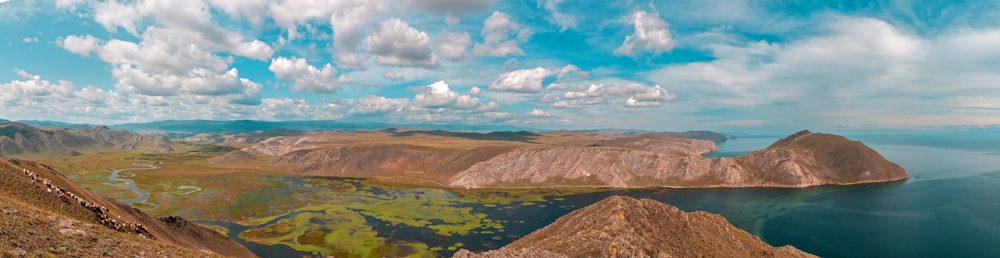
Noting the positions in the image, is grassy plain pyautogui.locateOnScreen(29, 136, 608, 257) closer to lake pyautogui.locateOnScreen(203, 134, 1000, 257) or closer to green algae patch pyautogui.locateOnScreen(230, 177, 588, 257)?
green algae patch pyautogui.locateOnScreen(230, 177, 588, 257)

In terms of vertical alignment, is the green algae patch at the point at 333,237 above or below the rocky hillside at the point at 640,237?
below

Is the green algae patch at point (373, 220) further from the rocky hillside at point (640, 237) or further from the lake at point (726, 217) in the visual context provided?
the rocky hillside at point (640, 237)

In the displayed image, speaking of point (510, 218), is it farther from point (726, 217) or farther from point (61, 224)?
point (61, 224)

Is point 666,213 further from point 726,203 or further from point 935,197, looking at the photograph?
point 935,197

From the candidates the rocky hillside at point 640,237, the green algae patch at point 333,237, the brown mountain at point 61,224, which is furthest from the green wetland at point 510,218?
the brown mountain at point 61,224

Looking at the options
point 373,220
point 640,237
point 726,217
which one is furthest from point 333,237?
point 726,217

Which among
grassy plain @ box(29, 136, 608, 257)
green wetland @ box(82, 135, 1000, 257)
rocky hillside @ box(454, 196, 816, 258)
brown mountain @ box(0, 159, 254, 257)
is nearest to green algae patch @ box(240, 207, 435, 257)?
grassy plain @ box(29, 136, 608, 257)

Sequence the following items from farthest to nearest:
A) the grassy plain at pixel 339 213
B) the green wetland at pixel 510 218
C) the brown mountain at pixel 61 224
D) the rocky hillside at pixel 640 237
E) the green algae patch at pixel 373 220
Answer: the grassy plain at pixel 339 213 < the green wetland at pixel 510 218 < the green algae patch at pixel 373 220 < the rocky hillside at pixel 640 237 < the brown mountain at pixel 61 224
